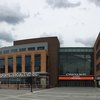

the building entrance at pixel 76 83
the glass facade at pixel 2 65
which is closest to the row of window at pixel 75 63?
the building entrance at pixel 76 83

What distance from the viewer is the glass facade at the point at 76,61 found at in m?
122

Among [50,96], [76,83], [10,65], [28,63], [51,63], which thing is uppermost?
[51,63]

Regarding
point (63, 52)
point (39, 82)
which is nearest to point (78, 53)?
point (63, 52)

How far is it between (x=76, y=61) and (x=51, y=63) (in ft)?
33.3

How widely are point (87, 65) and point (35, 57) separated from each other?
23.3 meters

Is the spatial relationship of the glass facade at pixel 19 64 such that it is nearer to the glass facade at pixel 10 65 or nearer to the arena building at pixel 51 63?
the arena building at pixel 51 63

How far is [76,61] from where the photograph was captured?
123312 millimetres

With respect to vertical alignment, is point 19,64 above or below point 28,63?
below

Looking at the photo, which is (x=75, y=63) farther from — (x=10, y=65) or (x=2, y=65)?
(x=2, y=65)

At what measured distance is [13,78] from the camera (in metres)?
112

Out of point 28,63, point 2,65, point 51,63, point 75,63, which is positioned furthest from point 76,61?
point 2,65

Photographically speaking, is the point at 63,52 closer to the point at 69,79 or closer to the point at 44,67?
the point at 69,79

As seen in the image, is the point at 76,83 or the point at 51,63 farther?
the point at 76,83

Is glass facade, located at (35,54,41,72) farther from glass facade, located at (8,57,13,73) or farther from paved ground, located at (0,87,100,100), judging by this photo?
paved ground, located at (0,87,100,100)
